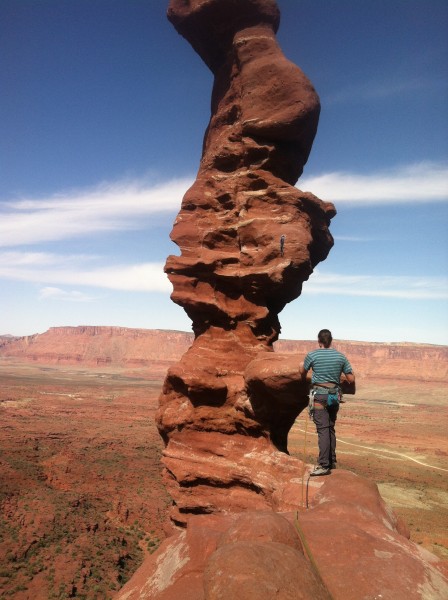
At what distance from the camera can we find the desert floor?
15312mm

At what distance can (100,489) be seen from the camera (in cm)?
2311

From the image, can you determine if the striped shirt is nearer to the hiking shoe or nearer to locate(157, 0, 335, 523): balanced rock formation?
the hiking shoe

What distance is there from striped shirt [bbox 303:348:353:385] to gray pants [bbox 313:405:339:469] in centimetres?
60

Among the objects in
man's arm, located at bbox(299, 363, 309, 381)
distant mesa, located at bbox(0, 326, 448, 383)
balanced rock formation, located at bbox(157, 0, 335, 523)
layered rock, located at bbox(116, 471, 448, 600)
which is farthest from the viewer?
distant mesa, located at bbox(0, 326, 448, 383)

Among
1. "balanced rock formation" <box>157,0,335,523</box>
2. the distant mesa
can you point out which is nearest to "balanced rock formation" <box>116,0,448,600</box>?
"balanced rock formation" <box>157,0,335,523</box>

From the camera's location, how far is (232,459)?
33.3 ft

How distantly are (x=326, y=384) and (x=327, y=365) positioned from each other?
1.19ft

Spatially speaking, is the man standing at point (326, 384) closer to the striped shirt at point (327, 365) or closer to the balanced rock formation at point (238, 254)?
the striped shirt at point (327, 365)

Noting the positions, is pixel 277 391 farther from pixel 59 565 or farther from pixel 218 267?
pixel 59 565

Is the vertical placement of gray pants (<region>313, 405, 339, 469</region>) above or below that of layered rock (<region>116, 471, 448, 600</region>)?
above

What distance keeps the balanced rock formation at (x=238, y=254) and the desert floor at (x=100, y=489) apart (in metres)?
4.78

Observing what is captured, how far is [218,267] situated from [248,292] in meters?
1.16

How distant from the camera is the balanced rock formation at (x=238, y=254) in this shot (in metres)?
10.3

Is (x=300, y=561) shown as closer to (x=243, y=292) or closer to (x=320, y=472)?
(x=320, y=472)
